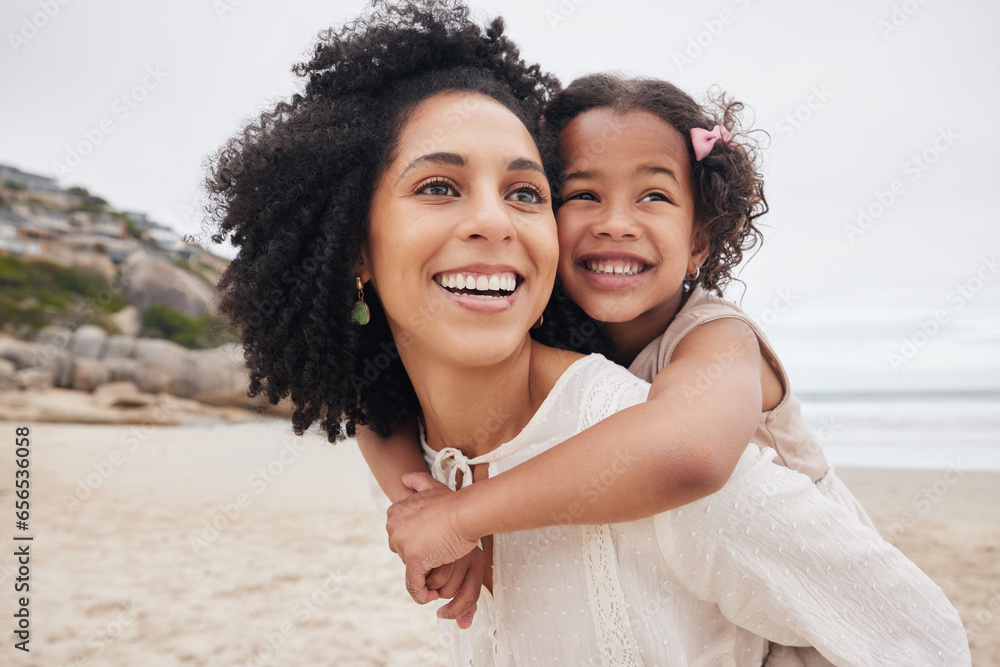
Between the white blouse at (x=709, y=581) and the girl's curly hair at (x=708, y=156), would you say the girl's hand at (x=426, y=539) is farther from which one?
the girl's curly hair at (x=708, y=156)

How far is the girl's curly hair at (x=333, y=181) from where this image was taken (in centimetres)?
222

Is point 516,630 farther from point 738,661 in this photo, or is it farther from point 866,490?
point 866,490

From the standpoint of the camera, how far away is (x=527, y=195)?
6.91 ft

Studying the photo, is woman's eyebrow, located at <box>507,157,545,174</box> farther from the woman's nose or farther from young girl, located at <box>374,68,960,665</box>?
young girl, located at <box>374,68,960,665</box>

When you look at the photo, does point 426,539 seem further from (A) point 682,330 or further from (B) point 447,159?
(A) point 682,330

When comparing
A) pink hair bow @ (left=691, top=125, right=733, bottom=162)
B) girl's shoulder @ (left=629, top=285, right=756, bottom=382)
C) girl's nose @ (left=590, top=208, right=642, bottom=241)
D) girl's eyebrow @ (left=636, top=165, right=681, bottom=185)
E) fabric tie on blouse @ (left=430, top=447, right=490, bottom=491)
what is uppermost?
pink hair bow @ (left=691, top=125, right=733, bottom=162)

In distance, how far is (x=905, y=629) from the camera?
181cm

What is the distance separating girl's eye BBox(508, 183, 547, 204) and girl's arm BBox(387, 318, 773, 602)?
679 millimetres

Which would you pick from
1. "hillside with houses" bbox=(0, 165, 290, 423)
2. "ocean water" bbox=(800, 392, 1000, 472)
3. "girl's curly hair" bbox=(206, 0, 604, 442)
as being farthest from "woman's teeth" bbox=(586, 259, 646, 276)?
"hillside with houses" bbox=(0, 165, 290, 423)

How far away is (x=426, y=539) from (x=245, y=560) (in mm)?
6931

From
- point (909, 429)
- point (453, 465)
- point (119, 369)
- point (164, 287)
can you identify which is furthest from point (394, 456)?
point (164, 287)

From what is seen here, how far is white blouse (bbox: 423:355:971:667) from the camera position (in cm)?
171

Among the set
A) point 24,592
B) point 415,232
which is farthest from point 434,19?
point 24,592

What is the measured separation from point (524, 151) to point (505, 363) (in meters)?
0.64
